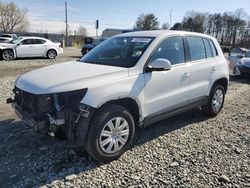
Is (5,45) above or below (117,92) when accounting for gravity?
above

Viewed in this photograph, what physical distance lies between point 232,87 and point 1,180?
8555mm

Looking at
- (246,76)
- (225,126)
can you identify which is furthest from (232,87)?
(225,126)

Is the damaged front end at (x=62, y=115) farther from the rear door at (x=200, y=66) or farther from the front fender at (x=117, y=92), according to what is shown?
the rear door at (x=200, y=66)

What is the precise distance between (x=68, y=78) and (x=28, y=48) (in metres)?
14.5

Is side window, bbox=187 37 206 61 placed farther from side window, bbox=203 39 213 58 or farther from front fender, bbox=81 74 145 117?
front fender, bbox=81 74 145 117

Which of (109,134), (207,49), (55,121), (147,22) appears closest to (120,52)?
(109,134)

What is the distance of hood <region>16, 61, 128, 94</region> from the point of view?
3.43 m

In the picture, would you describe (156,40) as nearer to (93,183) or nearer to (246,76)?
(93,183)

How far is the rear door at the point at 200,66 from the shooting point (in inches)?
198

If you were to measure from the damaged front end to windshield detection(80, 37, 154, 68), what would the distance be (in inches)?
40.3

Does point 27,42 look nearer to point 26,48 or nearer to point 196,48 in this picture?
point 26,48

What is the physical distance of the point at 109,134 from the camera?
3723mm

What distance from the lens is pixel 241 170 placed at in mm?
3775

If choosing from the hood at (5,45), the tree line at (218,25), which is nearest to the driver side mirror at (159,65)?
the hood at (5,45)
